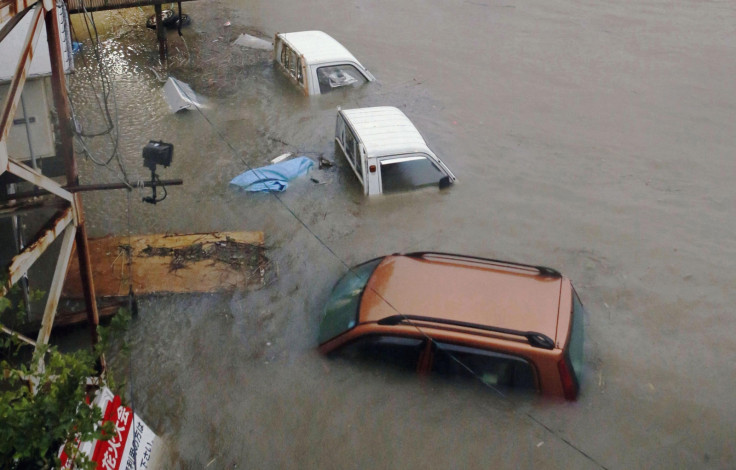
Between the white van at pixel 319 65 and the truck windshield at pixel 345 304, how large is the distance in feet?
17.9

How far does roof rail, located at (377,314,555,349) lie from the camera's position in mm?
4852

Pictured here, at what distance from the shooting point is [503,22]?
572 inches

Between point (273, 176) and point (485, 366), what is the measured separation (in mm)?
4910

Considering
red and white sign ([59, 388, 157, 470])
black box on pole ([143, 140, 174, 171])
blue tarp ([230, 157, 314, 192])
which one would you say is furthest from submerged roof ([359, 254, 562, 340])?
blue tarp ([230, 157, 314, 192])

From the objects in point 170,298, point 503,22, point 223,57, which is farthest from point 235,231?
point 503,22

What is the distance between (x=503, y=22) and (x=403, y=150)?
7.74 metres

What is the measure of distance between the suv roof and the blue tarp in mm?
2491

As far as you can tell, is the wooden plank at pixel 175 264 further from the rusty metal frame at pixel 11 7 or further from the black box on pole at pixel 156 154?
the rusty metal frame at pixel 11 7

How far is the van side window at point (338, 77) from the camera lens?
36.6ft

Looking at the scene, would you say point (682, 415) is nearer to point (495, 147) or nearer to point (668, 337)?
point (668, 337)

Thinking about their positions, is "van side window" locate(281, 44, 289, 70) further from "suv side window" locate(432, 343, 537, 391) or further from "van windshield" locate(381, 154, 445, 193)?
"suv side window" locate(432, 343, 537, 391)

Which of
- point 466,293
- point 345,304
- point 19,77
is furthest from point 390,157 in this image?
point 19,77

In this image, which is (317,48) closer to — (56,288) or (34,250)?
(56,288)

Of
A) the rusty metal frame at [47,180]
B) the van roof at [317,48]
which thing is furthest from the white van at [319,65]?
the rusty metal frame at [47,180]
